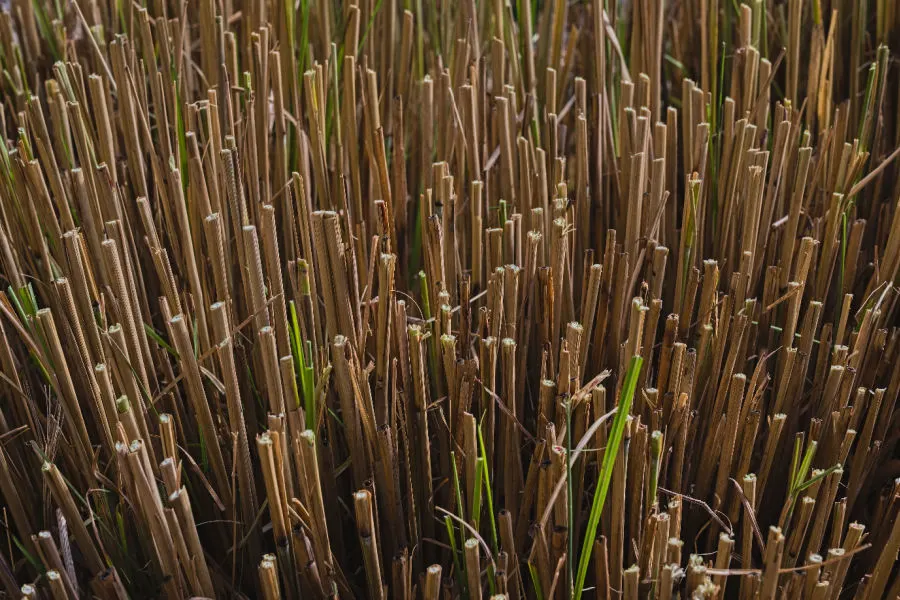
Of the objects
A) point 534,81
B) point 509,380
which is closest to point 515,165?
point 534,81

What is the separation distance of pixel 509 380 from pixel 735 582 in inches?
11.1

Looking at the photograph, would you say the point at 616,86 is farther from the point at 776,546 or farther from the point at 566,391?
the point at 776,546

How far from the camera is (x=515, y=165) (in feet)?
3.23

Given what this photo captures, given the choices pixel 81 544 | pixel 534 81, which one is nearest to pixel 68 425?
pixel 81 544

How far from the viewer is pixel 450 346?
0.69 m

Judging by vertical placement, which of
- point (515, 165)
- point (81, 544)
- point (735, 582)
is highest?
point (515, 165)

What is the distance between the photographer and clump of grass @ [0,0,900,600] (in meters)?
0.65

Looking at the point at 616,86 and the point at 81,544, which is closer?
the point at 81,544

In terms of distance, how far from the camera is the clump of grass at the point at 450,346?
2.13 feet

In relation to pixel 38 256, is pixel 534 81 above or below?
above

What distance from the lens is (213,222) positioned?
0.68 m

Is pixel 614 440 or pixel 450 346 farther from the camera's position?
pixel 450 346

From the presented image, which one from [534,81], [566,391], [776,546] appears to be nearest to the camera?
[776,546]

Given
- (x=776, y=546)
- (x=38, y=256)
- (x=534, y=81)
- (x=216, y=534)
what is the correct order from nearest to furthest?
(x=776, y=546), (x=216, y=534), (x=38, y=256), (x=534, y=81)
